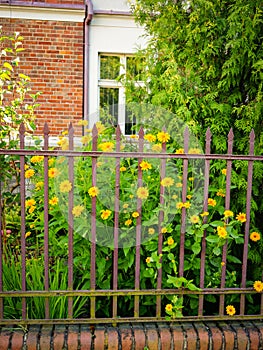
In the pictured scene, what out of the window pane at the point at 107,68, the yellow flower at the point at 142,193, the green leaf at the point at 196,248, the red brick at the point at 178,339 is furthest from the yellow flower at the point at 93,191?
the window pane at the point at 107,68

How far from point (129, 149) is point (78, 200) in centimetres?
66

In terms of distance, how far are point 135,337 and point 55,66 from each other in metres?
6.52

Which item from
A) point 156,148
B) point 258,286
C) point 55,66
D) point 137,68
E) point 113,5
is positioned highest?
point 113,5

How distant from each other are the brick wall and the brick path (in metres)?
5.87

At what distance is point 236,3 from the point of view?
117 inches

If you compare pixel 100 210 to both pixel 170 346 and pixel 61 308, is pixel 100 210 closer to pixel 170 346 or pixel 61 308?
pixel 61 308

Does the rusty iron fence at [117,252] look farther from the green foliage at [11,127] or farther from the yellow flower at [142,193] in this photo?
the green foliage at [11,127]

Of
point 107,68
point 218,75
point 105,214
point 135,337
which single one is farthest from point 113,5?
point 135,337

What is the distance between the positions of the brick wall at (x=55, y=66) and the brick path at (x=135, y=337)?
587 cm

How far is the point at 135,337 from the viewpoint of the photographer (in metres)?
2.45

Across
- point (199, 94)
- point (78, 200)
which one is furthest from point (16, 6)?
point (78, 200)

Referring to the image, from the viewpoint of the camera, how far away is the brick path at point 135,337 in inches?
94.3

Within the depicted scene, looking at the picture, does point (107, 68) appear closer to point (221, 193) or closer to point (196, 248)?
point (221, 193)

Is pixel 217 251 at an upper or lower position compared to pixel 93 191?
lower
